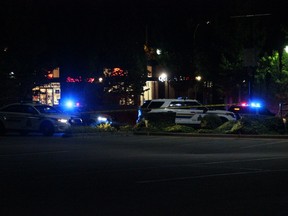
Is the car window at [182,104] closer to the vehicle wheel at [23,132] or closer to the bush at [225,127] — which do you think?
the bush at [225,127]

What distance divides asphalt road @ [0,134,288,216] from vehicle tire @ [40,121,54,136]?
4.97 metres

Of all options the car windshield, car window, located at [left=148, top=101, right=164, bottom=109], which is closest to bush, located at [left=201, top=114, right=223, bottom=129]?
car window, located at [left=148, top=101, right=164, bottom=109]

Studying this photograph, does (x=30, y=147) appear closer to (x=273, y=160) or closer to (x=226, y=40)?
(x=273, y=160)

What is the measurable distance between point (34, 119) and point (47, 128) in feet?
2.33

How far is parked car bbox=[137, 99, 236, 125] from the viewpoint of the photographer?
3139 cm

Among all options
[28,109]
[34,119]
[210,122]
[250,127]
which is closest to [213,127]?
[210,122]

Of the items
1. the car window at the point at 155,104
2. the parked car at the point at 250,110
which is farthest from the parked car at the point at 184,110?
the parked car at the point at 250,110

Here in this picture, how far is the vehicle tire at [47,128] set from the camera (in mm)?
28766

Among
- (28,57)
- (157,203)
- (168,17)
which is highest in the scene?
(168,17)

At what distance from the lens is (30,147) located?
75.3ft

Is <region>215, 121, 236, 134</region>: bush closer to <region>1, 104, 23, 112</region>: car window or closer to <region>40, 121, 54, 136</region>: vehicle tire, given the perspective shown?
<region>40, 121, 54, 136</region>: vehicle tire

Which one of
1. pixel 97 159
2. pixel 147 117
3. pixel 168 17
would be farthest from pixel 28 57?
pixel 97 159

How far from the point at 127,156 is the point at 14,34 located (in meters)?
23.7

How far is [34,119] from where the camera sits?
29.0 m
